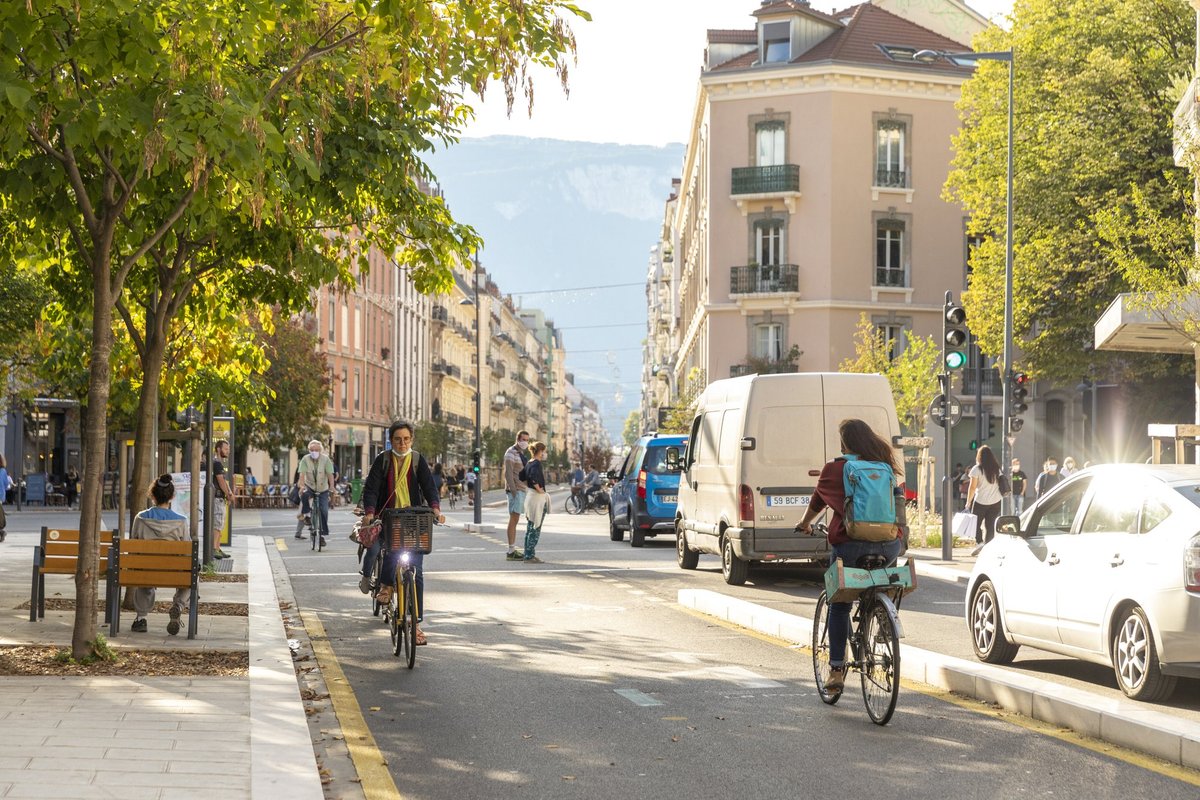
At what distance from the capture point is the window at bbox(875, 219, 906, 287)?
5353 cm

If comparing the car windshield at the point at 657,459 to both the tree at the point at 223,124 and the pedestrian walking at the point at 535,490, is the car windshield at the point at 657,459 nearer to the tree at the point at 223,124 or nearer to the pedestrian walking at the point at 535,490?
the pedestrian walking at the point at 535,490

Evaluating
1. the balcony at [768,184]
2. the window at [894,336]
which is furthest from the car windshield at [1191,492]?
the balcony at [768,184]

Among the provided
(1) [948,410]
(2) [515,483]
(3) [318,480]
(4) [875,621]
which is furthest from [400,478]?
(3) [318,480]

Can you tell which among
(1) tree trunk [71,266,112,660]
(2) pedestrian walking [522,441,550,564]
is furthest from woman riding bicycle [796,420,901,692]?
(2) pedestrian walking [522,441,550,564]

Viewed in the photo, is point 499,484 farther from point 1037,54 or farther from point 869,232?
point 1037,54

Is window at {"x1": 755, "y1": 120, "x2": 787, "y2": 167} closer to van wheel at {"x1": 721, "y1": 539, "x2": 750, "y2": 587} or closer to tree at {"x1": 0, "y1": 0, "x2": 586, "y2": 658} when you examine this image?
van wheel at {"x1": 721, "y1": 539, "x2": 750, "y2": 587}

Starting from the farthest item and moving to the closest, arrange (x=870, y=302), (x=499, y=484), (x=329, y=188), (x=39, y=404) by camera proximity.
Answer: (x=499, y=484) → (x=39, y=404) → (x=870, y=302) → (x=329, y=188)

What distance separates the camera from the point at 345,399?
7594 centimetres

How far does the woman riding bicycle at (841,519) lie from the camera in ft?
29.3

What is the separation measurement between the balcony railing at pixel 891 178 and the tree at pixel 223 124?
3983cm

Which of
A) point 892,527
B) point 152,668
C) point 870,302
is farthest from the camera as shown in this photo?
point 870,302

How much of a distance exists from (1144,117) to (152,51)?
1329 inches

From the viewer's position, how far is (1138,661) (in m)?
9.34

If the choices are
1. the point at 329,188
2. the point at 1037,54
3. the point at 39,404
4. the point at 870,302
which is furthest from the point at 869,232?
the point at 329,188
